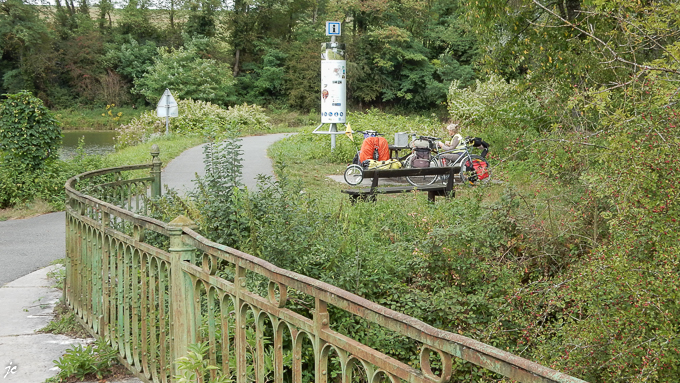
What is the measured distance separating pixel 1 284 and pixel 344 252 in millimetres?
3913

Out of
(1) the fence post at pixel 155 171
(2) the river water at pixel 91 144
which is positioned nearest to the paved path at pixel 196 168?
(1) the fence post at pixel 155 171

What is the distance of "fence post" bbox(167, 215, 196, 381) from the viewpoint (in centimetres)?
303

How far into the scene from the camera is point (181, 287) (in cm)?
306

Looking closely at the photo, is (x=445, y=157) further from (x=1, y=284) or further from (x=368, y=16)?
(x=368, y=16)

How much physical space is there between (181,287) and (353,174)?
32.2 feet

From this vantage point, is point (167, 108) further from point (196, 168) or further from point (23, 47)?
point (23, 47)

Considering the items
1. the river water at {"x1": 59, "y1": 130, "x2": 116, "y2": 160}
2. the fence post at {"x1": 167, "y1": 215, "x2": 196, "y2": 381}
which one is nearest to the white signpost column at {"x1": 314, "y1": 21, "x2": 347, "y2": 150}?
the river water at {"x1": 59, "y1": 130, "x2": 116, "y2": 160}

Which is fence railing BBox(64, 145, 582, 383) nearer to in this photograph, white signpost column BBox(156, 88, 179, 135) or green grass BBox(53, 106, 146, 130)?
white signpost column BBox(156, 88, 179, 135)

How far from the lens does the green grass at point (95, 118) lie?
1817 inches

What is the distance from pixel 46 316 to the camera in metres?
5.34

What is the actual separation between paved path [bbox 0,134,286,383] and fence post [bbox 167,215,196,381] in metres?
1.08

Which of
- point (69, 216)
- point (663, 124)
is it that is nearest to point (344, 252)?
point (69, 216)

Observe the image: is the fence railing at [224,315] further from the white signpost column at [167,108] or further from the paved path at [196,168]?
the white signpost column at [167,108]

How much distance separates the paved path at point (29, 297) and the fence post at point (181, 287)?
1.08 metres
